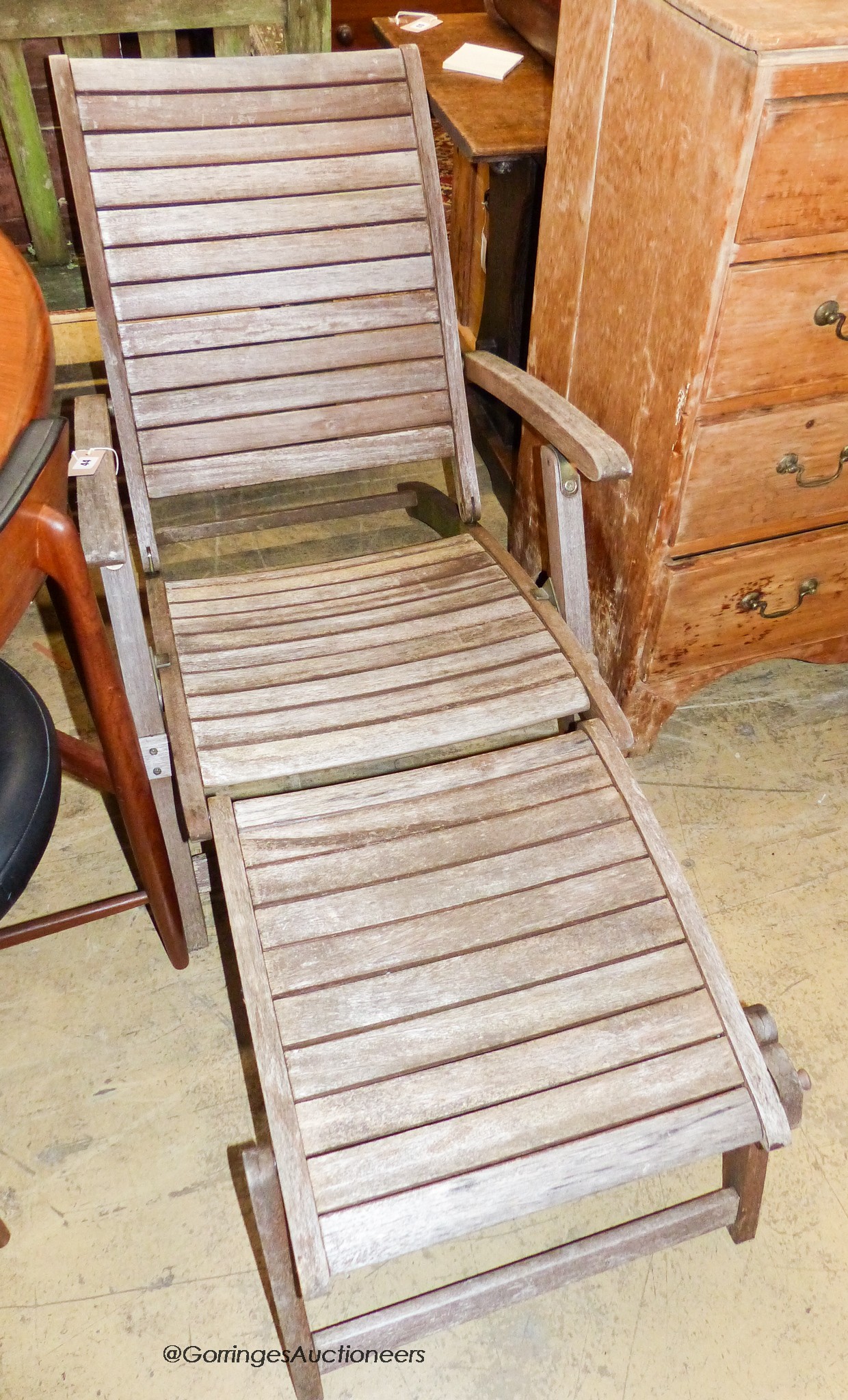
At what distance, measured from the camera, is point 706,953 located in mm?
1403

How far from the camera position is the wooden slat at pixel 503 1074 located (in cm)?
124

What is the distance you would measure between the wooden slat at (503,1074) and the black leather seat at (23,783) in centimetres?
44

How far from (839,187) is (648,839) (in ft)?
3.32

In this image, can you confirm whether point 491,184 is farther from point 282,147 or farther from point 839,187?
point 839,187

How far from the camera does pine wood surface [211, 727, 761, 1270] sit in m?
1.22

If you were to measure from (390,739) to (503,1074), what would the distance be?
54 centimetres

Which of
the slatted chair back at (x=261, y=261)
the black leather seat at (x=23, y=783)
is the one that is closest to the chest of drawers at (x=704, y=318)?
the slatted chair back at (x=261, y=261)

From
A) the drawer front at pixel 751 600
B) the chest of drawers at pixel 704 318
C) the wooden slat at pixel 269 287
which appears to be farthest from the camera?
the drawer front at pixel 751 600

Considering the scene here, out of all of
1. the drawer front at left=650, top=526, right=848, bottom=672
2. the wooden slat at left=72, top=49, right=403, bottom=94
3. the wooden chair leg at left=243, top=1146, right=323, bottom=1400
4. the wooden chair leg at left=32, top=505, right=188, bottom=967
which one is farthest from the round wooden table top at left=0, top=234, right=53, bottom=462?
the drawer front at left=650, top=526, right=848, bottom=672

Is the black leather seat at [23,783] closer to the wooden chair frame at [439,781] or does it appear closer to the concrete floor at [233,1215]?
the wooden chair frame at [439,781]

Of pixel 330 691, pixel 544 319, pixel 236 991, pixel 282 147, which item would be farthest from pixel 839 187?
pixel 236 991

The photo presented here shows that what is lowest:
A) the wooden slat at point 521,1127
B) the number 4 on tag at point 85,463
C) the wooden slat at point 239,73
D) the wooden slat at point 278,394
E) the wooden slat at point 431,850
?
the wooden slat at point 521,1127

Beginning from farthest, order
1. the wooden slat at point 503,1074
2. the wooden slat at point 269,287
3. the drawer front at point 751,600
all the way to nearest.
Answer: the drawer front at point 751,600
the wooden slat at point 269,287
the wooden slat at point 503,1074

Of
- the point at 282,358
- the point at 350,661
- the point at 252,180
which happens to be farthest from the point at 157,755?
the point at 252,180
